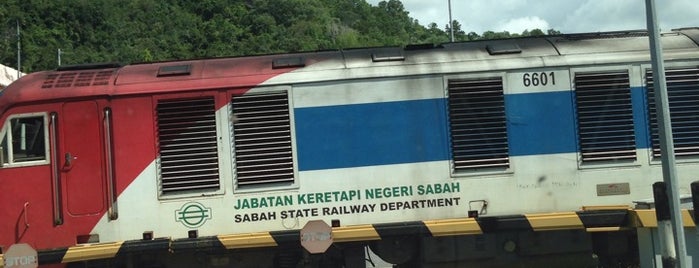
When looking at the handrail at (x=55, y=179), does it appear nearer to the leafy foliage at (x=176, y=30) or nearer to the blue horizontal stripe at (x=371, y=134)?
the blue horizontal stripe at (x=371, y=134)

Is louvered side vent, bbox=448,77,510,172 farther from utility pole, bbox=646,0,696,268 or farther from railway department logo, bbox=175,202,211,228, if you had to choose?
railway department logo, bbox=175,202,211,228

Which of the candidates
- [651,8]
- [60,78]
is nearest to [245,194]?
[60,78]

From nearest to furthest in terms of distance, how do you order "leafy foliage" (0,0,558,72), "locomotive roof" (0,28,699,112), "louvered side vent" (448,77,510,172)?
"locomotive roof" (0,28,699,112) < "louvered side vent" (448,77,510,172) < "leafy foliage" (0,0,558,72)

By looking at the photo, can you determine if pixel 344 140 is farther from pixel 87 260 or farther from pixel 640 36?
pixel 640 36

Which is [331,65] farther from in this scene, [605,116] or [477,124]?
[605,116]

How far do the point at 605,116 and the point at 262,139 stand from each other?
434cm

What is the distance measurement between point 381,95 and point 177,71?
2586 mm

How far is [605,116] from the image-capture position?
329 inches

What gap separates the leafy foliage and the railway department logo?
169 feet

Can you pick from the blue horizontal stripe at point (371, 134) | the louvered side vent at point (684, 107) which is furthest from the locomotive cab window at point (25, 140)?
the louvered side vent at point (684, 107)

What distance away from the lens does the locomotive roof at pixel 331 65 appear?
8102 millimetres

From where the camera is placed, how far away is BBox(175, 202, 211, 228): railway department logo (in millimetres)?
7941

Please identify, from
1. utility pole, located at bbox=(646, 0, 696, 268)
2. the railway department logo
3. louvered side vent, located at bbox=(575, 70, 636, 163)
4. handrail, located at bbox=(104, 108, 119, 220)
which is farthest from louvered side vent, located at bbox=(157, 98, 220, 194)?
utility pole, located at bbox=(646, 0, 696, 268)

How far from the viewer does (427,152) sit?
8.21 meters
